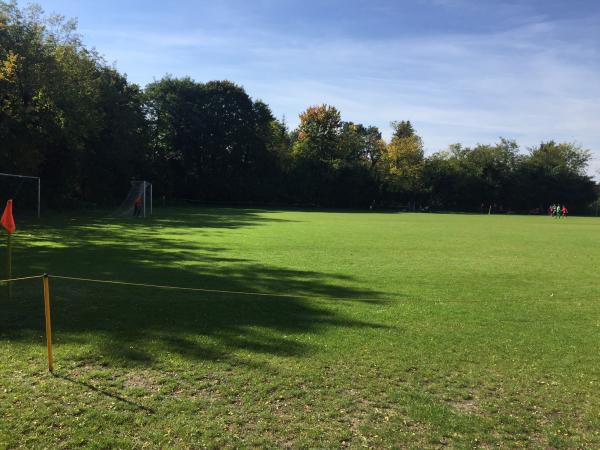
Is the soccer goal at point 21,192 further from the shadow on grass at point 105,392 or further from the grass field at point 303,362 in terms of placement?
the shadow on grass at point 105,392

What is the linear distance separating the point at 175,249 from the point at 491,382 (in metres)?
13.0

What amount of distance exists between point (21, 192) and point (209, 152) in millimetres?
35894

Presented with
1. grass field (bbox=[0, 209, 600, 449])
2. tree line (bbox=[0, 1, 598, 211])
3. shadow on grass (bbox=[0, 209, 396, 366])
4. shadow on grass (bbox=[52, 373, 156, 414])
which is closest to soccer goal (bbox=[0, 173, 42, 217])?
tree line (bbox=[0, 1, 598, 211])

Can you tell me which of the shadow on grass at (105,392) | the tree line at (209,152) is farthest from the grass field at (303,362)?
the tree line at (209,152)

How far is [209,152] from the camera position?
6744cm

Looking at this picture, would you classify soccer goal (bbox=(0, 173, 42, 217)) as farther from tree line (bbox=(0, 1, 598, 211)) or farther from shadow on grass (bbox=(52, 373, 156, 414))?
shadow on grass (bbox=(52, 373, 156, 414))

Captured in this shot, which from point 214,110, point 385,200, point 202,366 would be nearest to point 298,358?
point 202,366

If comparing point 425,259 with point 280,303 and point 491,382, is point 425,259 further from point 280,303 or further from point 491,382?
point 491,382

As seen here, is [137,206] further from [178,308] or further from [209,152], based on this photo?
[209,152]

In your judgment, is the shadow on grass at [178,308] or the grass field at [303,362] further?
the shadow on grass at [178,308]

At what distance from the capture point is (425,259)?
51.4ft

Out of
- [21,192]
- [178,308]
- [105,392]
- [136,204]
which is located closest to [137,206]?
[136,204]

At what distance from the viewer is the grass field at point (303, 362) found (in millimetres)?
4141

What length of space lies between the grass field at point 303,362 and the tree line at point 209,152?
69.2 feet
